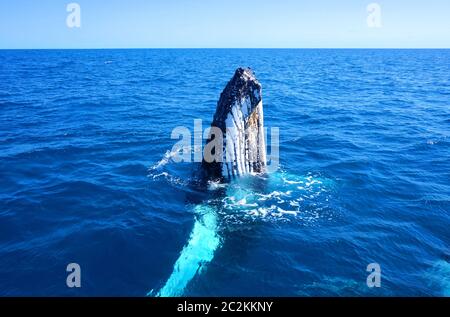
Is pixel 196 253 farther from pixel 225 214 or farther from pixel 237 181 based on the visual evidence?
pixel 237 181

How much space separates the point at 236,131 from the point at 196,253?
13.7ft

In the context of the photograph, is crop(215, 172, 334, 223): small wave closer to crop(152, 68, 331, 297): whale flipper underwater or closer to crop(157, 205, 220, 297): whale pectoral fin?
crop(152, 68, 331, 297): whale flipper underwater

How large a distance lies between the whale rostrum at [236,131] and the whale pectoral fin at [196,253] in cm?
162

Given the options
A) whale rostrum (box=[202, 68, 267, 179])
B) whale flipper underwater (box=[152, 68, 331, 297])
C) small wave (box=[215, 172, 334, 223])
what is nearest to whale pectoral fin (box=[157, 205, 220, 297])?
whale flipper underwater (box=[152, 68, 331, 297])

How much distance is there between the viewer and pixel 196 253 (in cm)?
1077

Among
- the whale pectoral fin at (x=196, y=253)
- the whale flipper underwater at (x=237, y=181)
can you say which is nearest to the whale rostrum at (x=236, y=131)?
the whale flipper underwater at (x=237, y=181)

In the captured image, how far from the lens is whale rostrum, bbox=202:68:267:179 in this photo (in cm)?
1215

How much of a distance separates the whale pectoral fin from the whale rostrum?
1619 mm

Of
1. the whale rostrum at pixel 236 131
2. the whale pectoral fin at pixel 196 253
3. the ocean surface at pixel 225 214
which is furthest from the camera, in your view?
the whale rostrum at pixel 236 131

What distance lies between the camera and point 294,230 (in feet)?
40.0

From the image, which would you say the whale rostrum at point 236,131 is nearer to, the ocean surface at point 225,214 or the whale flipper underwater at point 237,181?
the whale flipper underwater at point 237,181

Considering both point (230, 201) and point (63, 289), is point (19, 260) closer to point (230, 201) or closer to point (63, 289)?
point (63, 289)

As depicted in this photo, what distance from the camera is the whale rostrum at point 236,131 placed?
12.1 metres
